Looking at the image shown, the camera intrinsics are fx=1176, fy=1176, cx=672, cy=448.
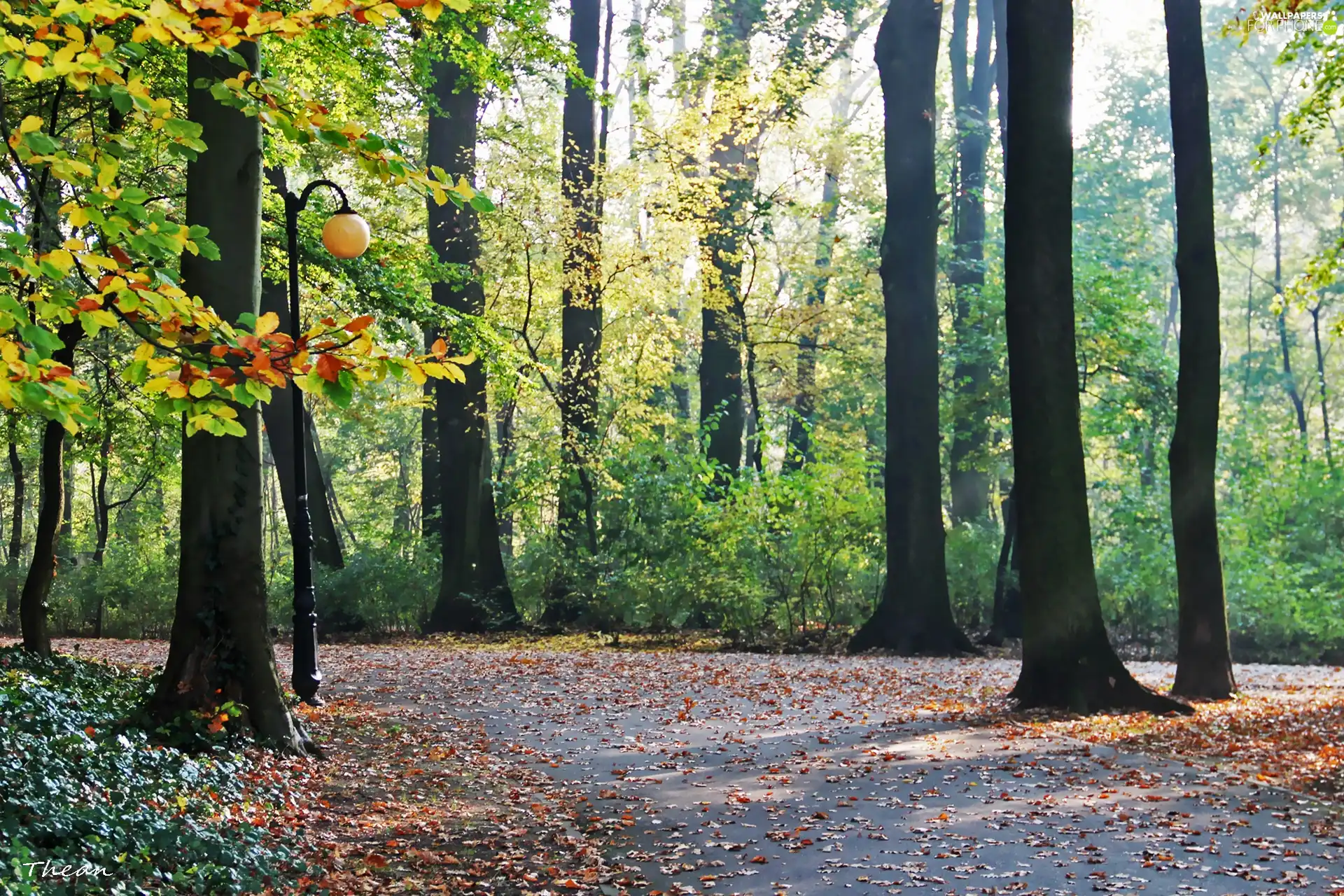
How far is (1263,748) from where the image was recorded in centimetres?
961

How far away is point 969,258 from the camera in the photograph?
1041 inches

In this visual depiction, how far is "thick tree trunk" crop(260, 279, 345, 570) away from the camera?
17.7 m

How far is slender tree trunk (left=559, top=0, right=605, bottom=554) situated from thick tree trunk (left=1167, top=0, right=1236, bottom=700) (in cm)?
1057

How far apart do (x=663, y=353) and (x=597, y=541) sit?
4.45m

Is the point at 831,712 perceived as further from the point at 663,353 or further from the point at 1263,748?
the point at 663,353

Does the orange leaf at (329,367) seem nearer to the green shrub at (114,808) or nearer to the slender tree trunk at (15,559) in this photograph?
the green shrub at (114,808)

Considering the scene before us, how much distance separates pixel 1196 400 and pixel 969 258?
14.3m

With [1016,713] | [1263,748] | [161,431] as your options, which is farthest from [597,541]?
[1263,748]

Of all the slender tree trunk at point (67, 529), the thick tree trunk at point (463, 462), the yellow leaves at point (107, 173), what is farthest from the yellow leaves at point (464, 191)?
the slender tree trunk at point (67, 529)

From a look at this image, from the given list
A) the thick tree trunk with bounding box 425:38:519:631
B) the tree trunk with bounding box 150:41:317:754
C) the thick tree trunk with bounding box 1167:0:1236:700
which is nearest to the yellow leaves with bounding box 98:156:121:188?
the tree trunk with bounding box 150:41:317:754

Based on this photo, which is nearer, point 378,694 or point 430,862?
point 430,862

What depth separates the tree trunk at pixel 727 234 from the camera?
68.7 ft

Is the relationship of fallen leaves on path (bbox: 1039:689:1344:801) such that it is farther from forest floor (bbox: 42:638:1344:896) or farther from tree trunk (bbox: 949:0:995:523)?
tree trunk (bbox: 949:0:995:523)

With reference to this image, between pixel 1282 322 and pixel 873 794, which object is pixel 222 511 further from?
pixel 1282 322
